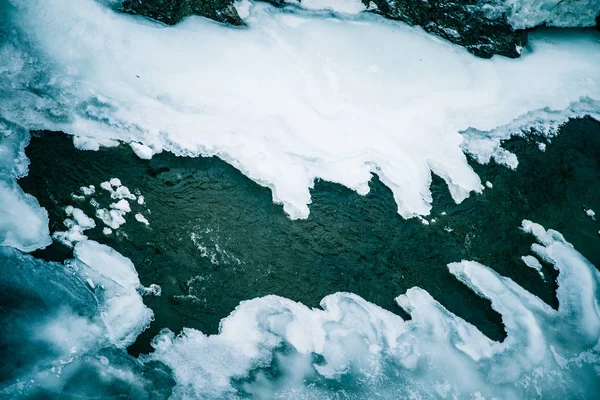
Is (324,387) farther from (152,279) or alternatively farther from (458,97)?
(458,97)

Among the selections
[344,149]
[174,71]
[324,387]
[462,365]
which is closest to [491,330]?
[462,365]

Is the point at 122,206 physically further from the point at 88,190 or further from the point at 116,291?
the point at 116,291

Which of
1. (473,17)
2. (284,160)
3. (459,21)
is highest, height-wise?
(473,17)

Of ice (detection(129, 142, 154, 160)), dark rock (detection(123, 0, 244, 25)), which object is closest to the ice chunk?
ice (detection(129, 142, 154, 160))

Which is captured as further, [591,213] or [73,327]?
[591,213]

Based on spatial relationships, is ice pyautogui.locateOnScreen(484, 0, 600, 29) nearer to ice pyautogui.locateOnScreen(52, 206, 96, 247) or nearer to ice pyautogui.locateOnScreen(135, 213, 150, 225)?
ice pyautogui.locateOnScreen(135, 213, 150, 225)

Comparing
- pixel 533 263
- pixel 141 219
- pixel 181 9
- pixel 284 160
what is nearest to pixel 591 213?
pixel 533 263
